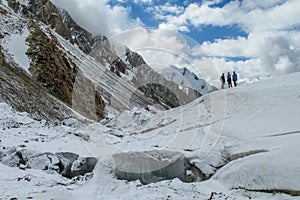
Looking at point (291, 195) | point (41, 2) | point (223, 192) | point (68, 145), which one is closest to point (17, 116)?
point (68, 145)

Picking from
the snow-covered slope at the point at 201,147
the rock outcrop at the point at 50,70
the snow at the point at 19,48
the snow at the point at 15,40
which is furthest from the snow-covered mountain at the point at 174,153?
the rock outcrop at the point at 50,70

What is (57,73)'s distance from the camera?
48750 mm

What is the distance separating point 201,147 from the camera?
12.8 m

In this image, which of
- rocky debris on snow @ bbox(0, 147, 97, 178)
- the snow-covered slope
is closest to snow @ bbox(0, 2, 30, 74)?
the snow-covered slope

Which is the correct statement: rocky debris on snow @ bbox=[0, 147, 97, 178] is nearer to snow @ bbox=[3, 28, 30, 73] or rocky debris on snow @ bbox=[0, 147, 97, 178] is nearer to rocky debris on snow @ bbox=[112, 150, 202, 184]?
rocky debris on snow @ bbox=[112, 150, 202, 184]

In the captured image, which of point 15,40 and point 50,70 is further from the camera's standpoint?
point 50,70

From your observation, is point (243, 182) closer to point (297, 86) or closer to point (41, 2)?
point (297, 86)

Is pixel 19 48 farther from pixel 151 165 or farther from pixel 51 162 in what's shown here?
pixel 151 165

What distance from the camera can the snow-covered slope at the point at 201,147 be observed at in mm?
8922

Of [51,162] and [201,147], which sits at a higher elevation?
[201,147]

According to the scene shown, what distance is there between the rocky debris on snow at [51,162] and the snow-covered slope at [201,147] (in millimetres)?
403

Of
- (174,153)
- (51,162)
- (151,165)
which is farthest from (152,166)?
(51,162)

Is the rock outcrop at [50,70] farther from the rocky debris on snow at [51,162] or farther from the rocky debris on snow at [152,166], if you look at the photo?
the rocky debris on snow at [152,166]

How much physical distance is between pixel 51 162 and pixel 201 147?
5.85m
